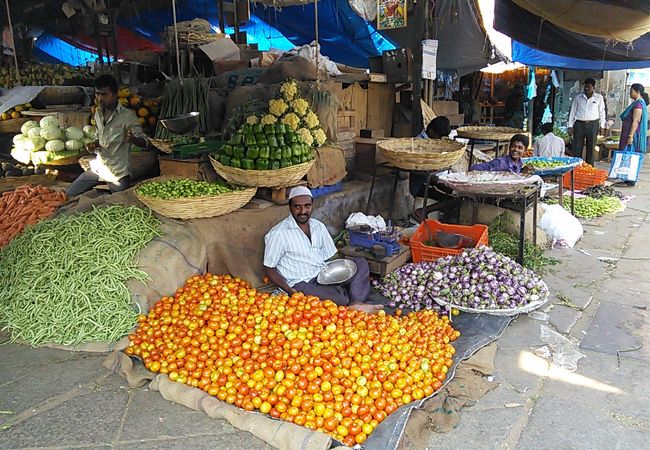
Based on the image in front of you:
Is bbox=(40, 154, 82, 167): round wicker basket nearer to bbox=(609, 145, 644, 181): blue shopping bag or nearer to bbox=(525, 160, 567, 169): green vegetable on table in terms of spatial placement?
bbox=(525, 160, 567, 169): green vegetable on table

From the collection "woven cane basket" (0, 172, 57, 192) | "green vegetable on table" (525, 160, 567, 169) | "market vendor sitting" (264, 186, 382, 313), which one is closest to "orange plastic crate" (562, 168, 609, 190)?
"green vegetable on table" (525, 160, 567, 169)

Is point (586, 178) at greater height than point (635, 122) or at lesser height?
lesser

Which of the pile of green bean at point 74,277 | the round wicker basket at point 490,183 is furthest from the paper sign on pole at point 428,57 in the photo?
the pile of green bean at point 74,277

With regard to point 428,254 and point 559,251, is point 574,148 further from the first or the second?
point 428,254

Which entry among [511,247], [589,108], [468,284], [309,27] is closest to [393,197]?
[511,247]

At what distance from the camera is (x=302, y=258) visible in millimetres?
3889

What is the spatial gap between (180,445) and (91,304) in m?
1.50

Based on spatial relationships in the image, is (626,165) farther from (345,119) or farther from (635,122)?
(345,119)

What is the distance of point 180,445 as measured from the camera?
7.89 ft

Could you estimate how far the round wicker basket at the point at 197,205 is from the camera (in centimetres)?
394

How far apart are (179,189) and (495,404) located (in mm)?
2959

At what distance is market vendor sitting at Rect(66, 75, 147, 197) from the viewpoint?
4.76 metres

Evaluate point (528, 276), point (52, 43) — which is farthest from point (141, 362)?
point (52, 43)

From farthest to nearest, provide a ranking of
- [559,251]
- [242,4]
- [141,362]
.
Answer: [242,4]
[559,251]
[141,362]
